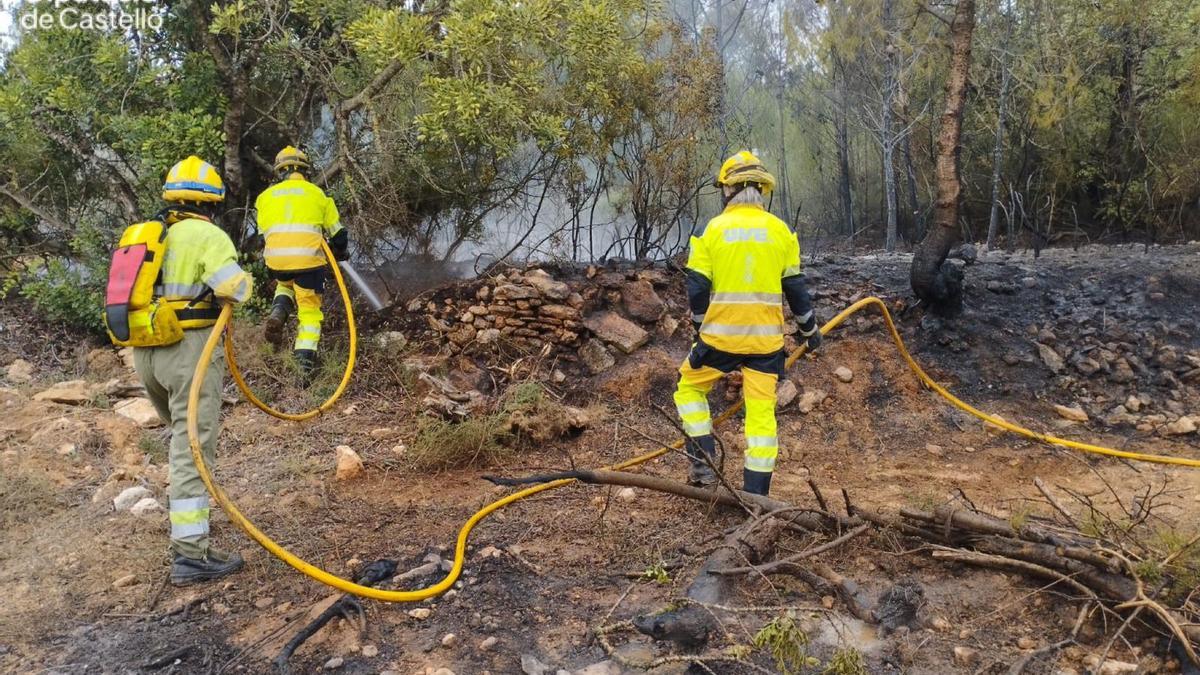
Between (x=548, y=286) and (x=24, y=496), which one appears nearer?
(x=24, y=496)

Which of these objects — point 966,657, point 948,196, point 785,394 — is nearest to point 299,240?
point 785,394

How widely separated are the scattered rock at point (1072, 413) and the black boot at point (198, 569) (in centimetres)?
587

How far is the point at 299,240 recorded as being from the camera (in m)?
6.02

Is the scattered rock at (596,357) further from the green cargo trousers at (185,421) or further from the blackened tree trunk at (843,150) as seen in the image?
the blackened tree trunk at (843,150)

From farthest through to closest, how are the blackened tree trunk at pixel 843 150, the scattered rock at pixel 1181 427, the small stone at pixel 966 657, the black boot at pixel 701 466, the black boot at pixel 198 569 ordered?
the blackened tree trunk at pixel 843 150 < the scattered rock at pixel 1181 427 < the black boot at pixel 701 466 < the black boot at pixel 198 569 < the small stone at pixel 966 657

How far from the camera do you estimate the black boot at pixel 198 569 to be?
3678 mm

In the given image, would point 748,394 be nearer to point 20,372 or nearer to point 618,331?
point 618,331

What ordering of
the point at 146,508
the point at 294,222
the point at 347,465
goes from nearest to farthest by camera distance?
1. the point at 146,508
2. the point at 347,465
3. the point at 294,222

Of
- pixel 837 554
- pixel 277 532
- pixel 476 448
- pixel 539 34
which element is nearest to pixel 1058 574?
pixel 837 554

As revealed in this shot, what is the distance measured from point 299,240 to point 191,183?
2.16 metres

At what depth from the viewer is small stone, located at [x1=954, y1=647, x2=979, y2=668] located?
9.52ft

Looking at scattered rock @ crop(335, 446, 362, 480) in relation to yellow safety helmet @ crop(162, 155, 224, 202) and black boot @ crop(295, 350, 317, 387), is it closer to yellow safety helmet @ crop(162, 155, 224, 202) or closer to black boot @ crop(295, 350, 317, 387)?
black boot @ crop(295, 350, 317, 387)

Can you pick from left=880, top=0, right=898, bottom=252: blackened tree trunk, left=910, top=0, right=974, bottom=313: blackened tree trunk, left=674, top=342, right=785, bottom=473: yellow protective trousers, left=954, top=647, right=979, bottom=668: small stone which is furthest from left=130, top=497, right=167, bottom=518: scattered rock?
left=880, top=0, right=898, bottom=252: blackened tree trunk

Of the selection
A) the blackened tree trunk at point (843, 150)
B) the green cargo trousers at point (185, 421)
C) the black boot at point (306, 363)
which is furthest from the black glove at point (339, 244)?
the blackened tree trunk at point (843, 150)
